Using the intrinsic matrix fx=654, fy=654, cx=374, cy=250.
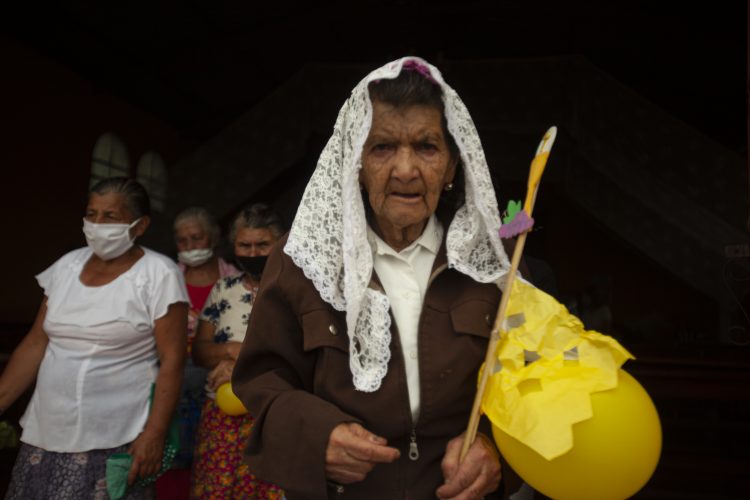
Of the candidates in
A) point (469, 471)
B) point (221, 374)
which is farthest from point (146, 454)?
point (469, 471)

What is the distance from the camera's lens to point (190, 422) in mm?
3465

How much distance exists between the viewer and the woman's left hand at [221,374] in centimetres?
294

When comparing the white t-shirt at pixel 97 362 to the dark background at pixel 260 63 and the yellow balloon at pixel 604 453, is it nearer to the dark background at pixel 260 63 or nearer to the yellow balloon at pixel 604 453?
the yellow balloon at pixel 604 453

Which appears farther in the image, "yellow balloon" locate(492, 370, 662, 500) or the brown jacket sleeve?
the brown jacket sleeve

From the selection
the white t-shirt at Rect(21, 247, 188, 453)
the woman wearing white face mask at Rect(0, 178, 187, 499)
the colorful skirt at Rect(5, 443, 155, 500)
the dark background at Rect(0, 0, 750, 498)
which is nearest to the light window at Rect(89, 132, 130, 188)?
the dark background at Rect(0, 0, 750, 498)

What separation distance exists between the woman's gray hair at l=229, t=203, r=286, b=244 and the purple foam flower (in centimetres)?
197

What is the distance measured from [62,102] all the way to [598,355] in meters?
8.42

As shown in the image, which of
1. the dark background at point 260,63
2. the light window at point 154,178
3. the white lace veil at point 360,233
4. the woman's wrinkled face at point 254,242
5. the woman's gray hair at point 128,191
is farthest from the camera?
the light window at point 154,178

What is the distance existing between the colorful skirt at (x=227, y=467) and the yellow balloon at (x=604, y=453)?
182cm

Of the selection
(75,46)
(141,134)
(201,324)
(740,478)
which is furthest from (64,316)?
(141,134)

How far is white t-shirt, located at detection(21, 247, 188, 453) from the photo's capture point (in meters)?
2.58

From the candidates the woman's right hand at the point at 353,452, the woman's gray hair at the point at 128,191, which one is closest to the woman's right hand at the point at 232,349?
the woman's gray hair at the point at 128,191

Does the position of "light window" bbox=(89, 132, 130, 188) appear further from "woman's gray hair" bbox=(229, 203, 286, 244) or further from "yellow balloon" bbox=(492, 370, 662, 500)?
"yellow balloon" bbox=(492, 370, 662, 500)

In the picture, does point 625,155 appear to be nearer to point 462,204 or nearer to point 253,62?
point 253,62
